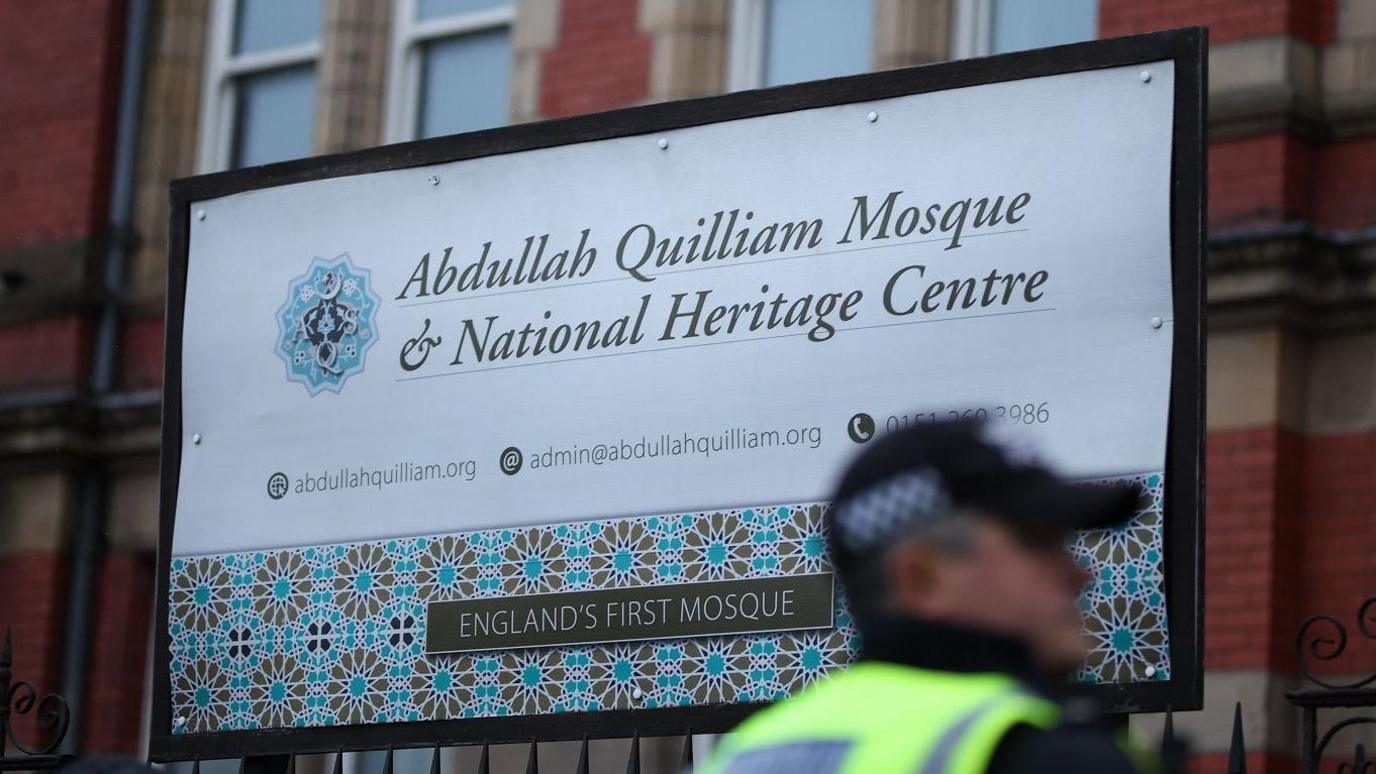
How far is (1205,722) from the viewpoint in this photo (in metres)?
8.60

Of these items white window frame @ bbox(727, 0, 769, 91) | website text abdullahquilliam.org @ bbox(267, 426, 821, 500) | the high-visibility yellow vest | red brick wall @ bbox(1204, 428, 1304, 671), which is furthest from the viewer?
white window frame @ bbox(727, 0, 769, 91)

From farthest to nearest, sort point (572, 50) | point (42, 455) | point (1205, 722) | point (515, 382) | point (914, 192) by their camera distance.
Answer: point (42, 455) → point (572, 50) → point (1205, 722) → point (515, 382) → point (914, 192)

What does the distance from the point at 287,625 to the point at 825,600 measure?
181 cm

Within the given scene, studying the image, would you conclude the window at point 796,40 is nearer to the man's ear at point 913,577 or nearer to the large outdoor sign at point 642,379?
the large outdoor sign at point 642,379

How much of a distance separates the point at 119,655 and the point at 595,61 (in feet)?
12.6

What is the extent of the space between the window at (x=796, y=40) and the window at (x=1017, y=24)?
1.51 feet

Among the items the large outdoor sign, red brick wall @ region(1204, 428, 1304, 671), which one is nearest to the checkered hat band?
the large outdoor sign

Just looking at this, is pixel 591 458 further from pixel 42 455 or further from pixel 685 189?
pixel 42 455

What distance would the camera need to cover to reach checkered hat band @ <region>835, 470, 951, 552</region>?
2652mm

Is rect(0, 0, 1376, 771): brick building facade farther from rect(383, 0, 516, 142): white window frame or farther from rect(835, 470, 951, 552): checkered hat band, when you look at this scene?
rect(835, 470, 951, 552): checkered hat band

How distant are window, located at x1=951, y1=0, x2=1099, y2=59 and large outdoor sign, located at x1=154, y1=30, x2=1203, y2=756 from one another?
139 inches

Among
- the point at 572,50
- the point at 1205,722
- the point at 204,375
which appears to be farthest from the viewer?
the point at 572,50

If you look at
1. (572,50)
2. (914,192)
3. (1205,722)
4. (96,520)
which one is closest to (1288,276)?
(1205,722)

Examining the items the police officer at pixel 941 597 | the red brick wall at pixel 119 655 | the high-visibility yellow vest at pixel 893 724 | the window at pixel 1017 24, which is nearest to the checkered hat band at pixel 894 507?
the police officer at pixel 941 597
